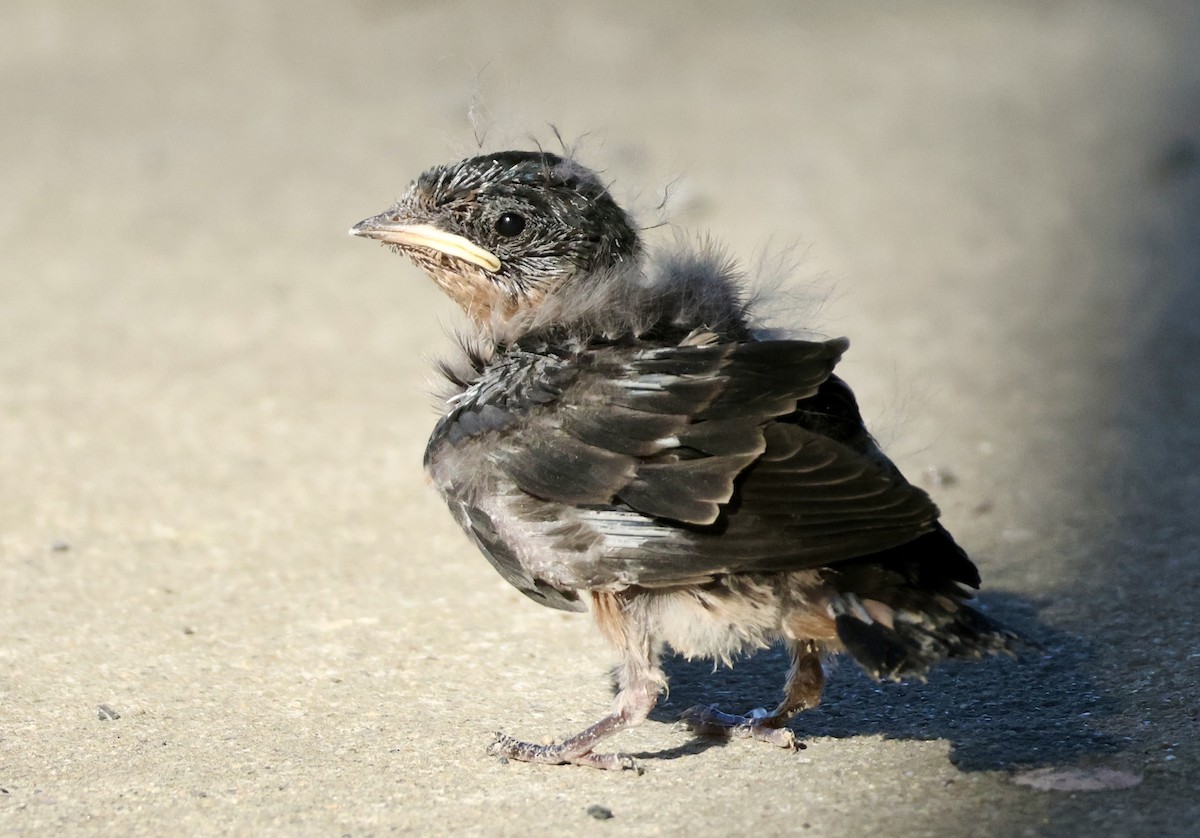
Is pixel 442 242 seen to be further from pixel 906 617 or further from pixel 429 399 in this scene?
pixel 906 617

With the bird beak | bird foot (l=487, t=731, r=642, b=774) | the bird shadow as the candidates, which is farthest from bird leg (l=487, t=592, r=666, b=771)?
the bird beak

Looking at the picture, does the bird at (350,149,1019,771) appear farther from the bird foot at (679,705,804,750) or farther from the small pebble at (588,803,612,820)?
the small pebble at (588,803,612,820)

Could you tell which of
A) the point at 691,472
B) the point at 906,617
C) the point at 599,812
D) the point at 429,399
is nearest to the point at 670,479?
the point at 691,472

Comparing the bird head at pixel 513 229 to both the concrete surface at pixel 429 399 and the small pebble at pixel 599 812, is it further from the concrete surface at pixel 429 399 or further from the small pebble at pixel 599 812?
the small pebble at pixel 599 812

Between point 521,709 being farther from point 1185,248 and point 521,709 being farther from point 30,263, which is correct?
point 1185,248

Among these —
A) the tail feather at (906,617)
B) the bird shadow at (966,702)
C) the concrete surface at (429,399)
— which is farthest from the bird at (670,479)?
the concrete surface at (429,399)

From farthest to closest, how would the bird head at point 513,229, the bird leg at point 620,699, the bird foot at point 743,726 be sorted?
the bird head at point 513,229
the bird foot at point 743,726
the bird leg at point 620,699
